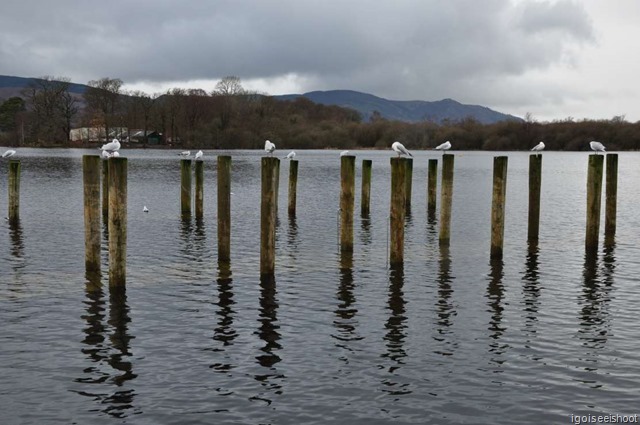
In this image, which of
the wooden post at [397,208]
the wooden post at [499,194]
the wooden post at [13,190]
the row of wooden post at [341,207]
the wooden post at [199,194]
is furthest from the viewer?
the wooden post at [199,194]

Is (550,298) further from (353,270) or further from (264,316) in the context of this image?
(264,316)

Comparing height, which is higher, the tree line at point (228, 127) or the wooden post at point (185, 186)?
the tree line at point (228, 127)

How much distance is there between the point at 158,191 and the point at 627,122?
124 m

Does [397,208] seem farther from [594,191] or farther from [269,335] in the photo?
[594,191]

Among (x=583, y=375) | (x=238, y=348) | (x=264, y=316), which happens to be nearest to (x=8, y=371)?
(x=238, y=348)

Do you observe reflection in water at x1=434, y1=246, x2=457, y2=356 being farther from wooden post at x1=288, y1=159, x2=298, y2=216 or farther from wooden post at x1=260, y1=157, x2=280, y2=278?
wooden post at x1=288, y1=159, x2=298, y2=216

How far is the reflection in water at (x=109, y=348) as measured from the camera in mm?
9383

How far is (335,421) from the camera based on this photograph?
28.8ft

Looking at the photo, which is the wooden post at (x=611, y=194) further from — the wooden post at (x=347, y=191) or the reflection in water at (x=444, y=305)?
the wooden post at (x=347, y=191)

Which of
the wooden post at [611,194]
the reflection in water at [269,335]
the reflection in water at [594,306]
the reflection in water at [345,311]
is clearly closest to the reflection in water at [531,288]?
the reflection in water at [594,306]

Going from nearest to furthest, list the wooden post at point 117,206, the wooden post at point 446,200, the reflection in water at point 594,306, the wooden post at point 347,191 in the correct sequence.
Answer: the reflection in water at point 594,306, the wooden post at point 117,206, the wooden post at point 347,191, the wooden post at point 446,200

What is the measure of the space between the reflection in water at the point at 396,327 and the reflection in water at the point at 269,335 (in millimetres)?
1595

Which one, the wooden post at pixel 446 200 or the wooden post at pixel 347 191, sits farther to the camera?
the wooden post at pixel 446 200

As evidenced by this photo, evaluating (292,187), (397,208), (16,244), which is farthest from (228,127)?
(397,208)
